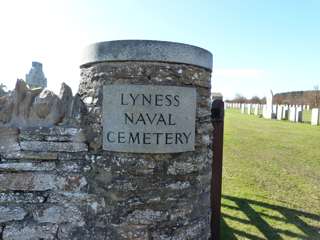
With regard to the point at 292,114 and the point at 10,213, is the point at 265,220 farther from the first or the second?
the point at 292,114

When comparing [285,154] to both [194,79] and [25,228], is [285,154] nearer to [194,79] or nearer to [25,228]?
[194,79]

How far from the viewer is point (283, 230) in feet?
15.1

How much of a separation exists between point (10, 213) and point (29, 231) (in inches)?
8.7

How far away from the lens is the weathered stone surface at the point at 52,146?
283 centimetres

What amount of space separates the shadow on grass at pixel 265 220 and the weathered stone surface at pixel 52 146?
2.52m

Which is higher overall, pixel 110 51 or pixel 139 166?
pixel 110 51

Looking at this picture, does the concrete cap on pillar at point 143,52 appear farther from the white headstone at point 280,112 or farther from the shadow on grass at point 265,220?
the white headstone at point 280,112

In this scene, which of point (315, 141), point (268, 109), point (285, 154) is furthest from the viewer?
point (268, 109)

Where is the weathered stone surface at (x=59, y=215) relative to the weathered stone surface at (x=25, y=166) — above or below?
below

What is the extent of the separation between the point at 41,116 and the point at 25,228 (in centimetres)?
96

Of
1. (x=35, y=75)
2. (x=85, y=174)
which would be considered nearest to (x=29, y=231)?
(x=85, y=174)

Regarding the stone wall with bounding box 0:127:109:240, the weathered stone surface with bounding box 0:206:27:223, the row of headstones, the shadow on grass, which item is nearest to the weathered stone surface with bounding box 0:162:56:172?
the stone wall with bounding box 0:127:109:240

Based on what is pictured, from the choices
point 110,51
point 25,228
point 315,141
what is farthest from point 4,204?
point 315,141

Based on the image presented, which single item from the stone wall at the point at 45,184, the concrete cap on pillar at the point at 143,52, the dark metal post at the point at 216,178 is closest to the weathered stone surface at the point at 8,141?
the stone wall at the point at 45,184
